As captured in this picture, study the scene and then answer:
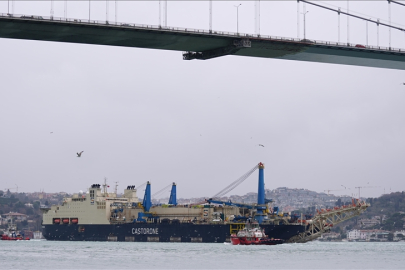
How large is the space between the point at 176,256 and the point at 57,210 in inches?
1498

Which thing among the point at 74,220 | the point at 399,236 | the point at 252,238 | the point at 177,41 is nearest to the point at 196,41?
the point at 177,41

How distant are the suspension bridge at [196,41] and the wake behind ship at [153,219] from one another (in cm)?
2098

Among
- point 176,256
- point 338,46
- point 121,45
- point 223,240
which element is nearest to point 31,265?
point 176,256

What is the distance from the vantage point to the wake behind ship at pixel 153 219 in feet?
213

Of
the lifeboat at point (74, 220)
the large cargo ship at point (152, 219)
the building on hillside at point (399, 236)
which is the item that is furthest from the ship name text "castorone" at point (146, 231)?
the building on hillside at point (399, 236)

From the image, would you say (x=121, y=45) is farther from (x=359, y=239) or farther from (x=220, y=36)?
(x=359, y=239)

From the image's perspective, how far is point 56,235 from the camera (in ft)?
255

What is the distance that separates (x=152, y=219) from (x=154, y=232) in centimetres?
146

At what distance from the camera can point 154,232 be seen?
233ft

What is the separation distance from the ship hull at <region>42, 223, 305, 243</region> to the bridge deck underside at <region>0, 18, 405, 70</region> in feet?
68.8

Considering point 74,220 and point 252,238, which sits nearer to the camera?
point 252,238

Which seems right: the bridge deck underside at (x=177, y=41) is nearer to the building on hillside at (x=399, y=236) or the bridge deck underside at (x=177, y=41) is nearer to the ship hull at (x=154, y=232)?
the ship hull at (x=154, y=232)

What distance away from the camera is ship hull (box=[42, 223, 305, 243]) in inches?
2537

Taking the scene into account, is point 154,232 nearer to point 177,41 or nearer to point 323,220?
point 323,220
